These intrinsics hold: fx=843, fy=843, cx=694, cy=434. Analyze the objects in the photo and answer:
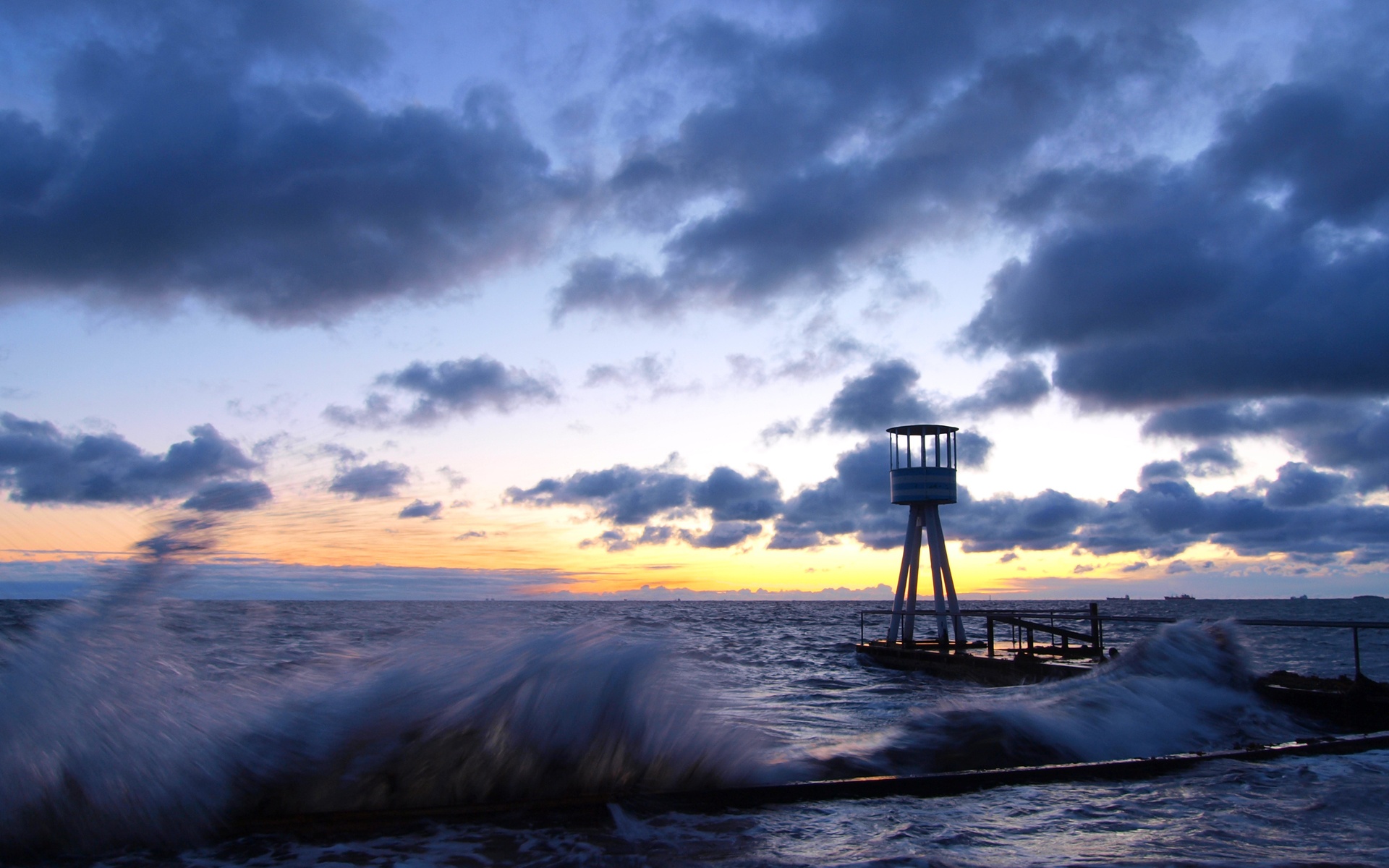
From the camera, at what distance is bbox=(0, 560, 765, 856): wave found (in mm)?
5090

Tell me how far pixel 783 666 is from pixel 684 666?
18300 millimetres

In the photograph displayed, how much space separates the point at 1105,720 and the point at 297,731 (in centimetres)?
841

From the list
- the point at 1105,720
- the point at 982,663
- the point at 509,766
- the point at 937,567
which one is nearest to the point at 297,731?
the point at 509,766

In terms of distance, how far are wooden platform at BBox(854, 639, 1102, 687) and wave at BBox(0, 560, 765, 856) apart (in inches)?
537

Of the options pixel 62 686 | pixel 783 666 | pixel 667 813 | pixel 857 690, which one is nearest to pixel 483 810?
pixel 667 813

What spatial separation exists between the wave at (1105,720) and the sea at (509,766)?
0.05m

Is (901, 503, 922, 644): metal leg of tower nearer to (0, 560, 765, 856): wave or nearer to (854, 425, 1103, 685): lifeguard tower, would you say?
(854, 425, 1103, 685): lifeguard tower

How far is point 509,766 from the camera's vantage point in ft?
20.0

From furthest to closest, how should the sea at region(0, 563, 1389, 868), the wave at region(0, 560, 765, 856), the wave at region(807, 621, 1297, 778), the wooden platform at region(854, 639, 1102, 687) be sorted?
the wooden platform at region(854, 639, 1102, 687)
the wave at region(807, 621, 1297, 778)
the wave at region(0, 560, 765, 856)
the sea at region(0, 563, 1389, 868)

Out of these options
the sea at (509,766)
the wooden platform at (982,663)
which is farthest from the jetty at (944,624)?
the sea at (509,766)

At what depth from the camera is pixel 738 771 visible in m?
6.32

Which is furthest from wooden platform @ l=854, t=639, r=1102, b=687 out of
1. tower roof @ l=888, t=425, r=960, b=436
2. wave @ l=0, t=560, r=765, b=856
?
wave @ l=0, t=560, r=765, b=856

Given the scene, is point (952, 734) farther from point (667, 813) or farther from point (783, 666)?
point (783, 666)

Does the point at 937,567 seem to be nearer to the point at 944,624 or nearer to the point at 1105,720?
the point at 944,624
